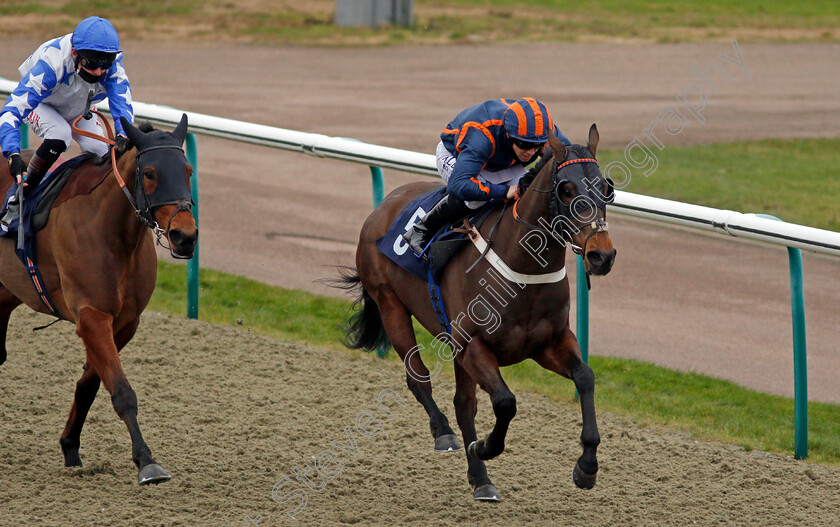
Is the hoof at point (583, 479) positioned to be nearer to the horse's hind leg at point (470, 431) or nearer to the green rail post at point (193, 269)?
the horse's hind leg at point (470, 431)

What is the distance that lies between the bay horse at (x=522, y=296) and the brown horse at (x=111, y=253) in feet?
3.79

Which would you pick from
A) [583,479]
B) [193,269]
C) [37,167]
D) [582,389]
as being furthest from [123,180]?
[193,269]

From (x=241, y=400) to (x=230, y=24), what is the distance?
17.6 metres

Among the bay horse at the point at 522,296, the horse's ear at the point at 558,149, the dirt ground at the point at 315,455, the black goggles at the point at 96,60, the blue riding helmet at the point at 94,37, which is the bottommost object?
the dirt ground at the point at 315,455

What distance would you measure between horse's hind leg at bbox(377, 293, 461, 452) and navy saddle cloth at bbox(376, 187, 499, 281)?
0.86 feet

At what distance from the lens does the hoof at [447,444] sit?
5.04 meters

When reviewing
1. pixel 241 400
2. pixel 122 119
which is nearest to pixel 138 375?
pixel 241 400

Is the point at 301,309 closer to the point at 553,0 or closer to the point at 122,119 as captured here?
the point at 122,119

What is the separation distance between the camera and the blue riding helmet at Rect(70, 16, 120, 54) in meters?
4.97

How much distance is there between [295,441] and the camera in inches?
223

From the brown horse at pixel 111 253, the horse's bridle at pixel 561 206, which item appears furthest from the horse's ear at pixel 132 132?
the horse's bridle at pixel 561 206

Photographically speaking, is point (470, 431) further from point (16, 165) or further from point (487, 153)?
point (16, 165)

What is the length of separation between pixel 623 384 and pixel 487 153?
238 cm

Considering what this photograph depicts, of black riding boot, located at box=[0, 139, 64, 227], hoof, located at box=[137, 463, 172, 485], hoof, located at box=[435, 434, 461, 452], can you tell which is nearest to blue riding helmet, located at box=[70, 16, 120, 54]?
black riding boot, located at box=[0, 139, 64, 227]
